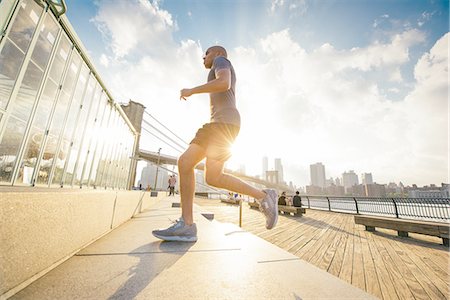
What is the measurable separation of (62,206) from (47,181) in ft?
14.3

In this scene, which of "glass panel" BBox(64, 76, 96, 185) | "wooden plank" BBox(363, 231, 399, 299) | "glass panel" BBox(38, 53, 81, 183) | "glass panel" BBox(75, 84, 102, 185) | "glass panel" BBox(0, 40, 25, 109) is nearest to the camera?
"wooden plank" BBox(363, 231, 399, 299)

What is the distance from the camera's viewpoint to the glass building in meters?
2.90

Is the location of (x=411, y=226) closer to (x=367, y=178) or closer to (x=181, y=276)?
(x=181, y=276)

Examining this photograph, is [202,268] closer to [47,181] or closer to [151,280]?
[151,280]

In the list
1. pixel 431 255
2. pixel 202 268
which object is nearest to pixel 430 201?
pixel 431 255

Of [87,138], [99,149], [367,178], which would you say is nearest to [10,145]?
[87,138]

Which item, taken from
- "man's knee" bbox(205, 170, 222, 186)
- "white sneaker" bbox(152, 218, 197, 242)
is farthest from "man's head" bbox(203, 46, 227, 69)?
"white sneaker" bbox(152, 218, 197, 242)

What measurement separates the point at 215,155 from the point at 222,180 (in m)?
0.24

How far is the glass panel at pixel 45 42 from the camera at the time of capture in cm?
330

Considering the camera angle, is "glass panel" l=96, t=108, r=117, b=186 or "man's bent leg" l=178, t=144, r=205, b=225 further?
"glass panel" l=96, t=108, r=117, b=186

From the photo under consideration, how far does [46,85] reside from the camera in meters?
3.61

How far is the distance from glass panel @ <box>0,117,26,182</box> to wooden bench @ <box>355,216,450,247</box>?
7.34 metres

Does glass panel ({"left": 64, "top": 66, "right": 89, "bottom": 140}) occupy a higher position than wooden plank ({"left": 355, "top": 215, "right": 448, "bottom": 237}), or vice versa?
glass panel ({"left": 64, "top": 66, "right": 89, "bottom": 140})

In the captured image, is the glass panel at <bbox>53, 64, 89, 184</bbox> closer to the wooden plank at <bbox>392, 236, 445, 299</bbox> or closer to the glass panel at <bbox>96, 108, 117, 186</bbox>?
the glass panel at <bbox>96, 108, 117, 186</bbox>
